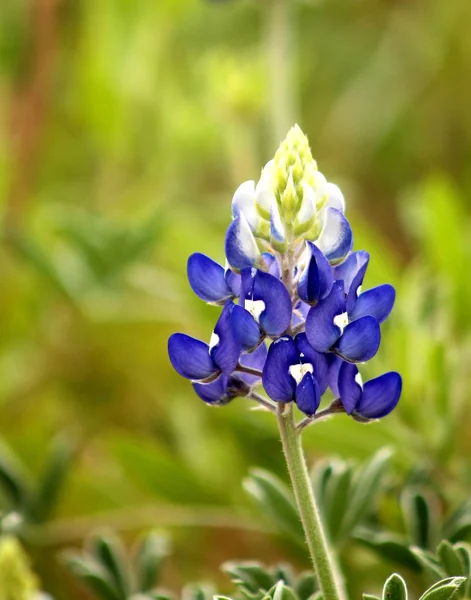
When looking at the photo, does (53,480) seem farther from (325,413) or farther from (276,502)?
(325,413)

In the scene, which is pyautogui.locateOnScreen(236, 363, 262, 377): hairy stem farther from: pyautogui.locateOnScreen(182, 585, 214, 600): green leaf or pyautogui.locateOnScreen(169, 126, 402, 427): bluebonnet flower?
pyautogui.locateOnScreen(182, 585, 214, 600): green leaf

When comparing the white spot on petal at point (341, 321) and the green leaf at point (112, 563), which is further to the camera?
the green leaf at point (112, 563)

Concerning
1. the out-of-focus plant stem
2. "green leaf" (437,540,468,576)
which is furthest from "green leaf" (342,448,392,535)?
the out-of-focus plant stem

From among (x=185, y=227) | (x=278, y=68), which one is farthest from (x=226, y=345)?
(x=278, y=68)

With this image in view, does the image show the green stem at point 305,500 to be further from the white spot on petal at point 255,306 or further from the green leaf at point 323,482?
the green leaf at point 323,482

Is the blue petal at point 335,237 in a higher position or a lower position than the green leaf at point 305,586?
higher

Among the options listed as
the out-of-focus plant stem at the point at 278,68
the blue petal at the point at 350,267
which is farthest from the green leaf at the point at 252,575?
the out-of-focus plant stem at the point at 278,68

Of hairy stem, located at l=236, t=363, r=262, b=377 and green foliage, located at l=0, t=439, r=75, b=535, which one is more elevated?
green foliage, located at l=0, t=439, r=75, b=535
